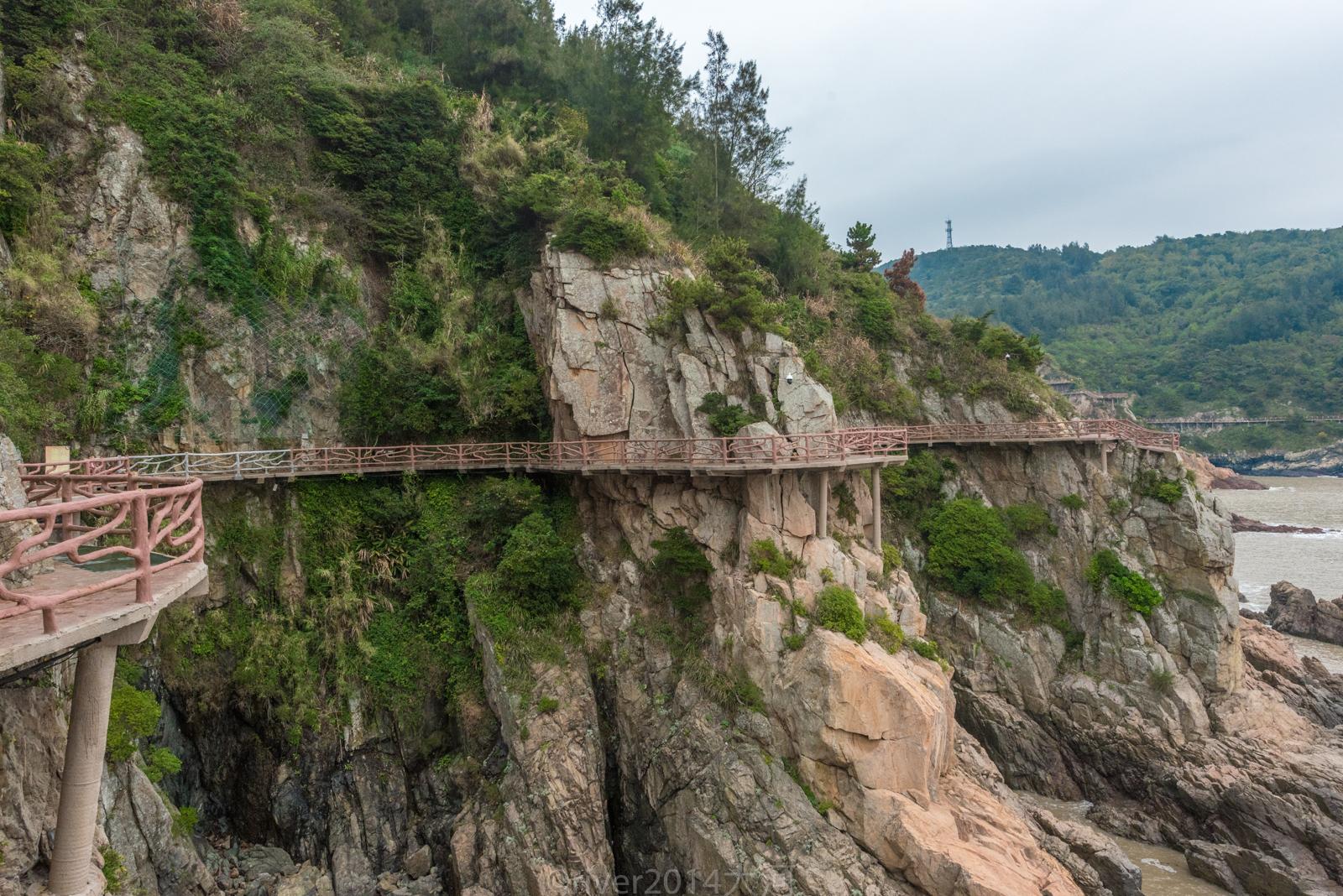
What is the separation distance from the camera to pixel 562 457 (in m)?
21.4

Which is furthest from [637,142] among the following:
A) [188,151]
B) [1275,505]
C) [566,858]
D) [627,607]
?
[1275,505]

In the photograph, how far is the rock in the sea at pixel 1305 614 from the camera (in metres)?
35.7

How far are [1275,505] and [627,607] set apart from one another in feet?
254

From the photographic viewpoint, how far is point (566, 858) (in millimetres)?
16438

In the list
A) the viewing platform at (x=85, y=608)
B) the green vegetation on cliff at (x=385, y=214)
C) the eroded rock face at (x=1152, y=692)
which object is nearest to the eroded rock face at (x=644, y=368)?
the green vegetation on cliff at (x=385, y=214)

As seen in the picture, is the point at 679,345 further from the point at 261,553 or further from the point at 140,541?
the point at 140,541

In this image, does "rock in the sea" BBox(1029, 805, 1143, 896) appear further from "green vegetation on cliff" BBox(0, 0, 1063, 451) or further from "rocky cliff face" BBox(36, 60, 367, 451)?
"rocky cliff face" BBox(36, 60, 367, 451)

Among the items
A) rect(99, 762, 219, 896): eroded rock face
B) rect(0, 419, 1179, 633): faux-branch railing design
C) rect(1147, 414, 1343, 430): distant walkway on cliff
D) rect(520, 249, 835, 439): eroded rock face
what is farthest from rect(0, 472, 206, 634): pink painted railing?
rect(1147, 414, 1343, 430): distant walkway on cliff

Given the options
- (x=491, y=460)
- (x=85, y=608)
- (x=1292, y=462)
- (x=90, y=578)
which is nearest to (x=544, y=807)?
(x=491, y=460)

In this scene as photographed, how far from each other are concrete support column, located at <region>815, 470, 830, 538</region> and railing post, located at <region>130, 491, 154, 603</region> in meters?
15.6

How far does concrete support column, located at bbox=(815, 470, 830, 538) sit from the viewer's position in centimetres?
1912

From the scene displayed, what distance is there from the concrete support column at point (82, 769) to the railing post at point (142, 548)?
2.43 ft

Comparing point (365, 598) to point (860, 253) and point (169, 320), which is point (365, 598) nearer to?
point (169, 320)

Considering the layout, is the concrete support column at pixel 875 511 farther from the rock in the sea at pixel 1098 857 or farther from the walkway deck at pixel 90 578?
the walkway deck at pixel 90 578
